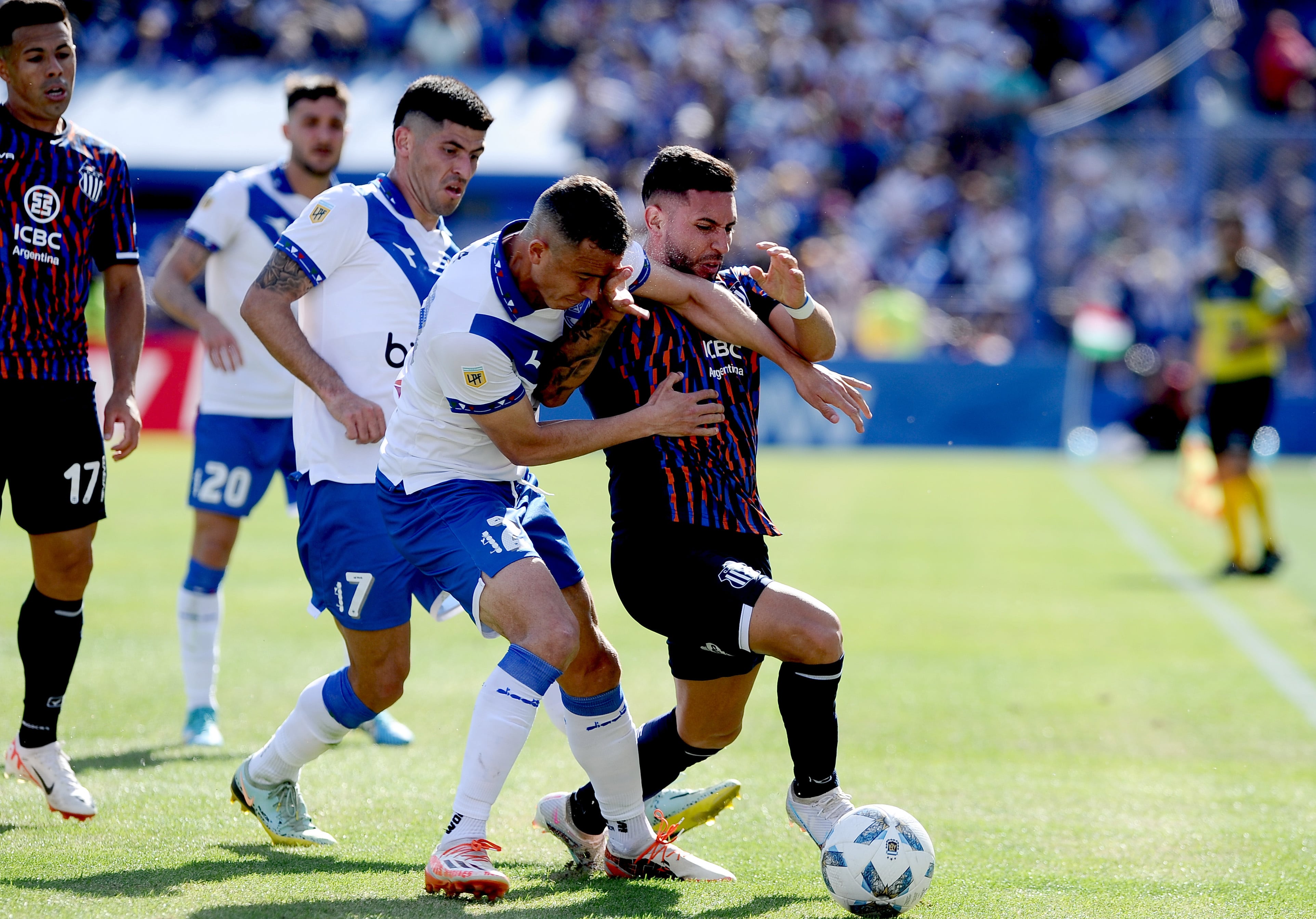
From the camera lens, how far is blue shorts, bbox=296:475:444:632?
477 cm

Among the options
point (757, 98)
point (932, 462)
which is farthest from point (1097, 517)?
point (757, 98)

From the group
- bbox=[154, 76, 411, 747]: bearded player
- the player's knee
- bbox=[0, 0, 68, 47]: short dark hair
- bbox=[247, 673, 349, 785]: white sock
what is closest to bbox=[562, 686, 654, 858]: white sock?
the player's knee

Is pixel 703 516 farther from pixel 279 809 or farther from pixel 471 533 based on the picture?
pixel 279 809

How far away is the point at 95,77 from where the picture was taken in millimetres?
28484

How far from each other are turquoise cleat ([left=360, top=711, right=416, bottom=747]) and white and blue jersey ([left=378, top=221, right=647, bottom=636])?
85.0 inches

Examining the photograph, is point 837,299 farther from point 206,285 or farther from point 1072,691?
point 206,285

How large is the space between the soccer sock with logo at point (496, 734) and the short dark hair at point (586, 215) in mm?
1171

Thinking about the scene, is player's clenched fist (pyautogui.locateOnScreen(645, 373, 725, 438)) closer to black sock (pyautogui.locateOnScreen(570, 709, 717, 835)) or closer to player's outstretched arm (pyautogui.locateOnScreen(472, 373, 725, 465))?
player's outstretched arm (pyautogui.locateOnScreen(472, 373, 725, 465))

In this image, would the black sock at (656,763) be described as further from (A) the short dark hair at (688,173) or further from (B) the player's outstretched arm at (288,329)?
(A) the short dark hair at (688,173)

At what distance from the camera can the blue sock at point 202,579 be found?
6.56 metres

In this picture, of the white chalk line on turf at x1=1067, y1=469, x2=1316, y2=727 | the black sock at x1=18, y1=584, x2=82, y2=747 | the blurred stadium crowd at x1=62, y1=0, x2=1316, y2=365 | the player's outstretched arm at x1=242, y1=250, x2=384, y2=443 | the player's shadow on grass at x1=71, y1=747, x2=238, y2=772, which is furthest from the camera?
the blurred stadium crowd at x1=62, y1=0, x2=1316, y2=365

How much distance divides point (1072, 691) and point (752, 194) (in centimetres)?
1682

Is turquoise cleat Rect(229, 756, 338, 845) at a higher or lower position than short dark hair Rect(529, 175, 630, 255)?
lower

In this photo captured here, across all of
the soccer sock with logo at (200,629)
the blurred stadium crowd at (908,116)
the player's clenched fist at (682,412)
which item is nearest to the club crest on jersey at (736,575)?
the player's clenched fist at (682,412)
